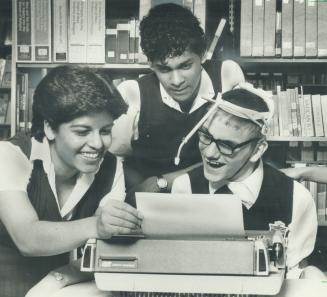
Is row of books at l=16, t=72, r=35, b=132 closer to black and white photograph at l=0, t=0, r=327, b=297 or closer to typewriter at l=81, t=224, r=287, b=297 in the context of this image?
black and white photograph at l=0, t=0, r=327, b=297

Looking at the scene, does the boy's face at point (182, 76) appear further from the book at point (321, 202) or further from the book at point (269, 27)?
the book at point (321, 202)

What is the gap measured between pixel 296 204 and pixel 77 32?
926 mm

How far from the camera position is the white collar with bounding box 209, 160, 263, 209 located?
1.72 meters

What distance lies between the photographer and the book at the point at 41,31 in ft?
6.02

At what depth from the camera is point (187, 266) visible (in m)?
1.28

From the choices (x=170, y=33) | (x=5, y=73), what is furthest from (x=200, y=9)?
(x=5, y=73)

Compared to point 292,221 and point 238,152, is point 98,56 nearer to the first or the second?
point 238,152

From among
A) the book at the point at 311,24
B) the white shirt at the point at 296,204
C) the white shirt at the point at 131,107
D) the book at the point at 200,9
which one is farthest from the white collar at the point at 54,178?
the book at the point at 311,24

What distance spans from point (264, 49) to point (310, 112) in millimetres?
265

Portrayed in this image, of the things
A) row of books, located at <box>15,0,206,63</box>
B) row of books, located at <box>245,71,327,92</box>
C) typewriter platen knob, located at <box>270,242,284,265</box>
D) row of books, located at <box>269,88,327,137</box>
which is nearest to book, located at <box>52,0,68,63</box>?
row of books, located at <box>15,0,206,63</box>

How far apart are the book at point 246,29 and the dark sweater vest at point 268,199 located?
15.8 inches

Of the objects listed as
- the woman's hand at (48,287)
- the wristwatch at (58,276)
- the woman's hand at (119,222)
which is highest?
the woman's hand at (119,222)

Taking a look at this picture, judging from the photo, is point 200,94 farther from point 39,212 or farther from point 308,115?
point 39,212

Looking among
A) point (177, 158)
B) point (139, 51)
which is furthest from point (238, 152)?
point (139, 51)
